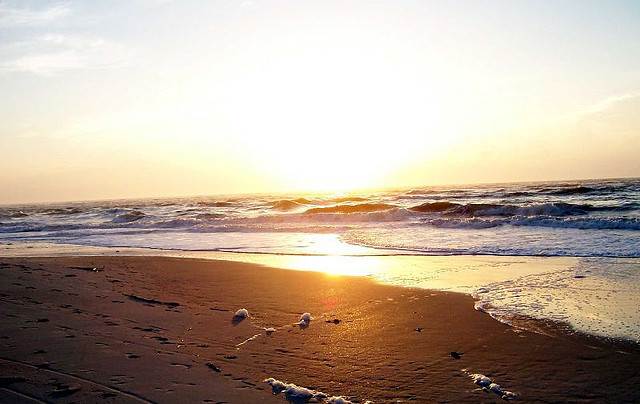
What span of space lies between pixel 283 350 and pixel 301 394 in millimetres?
1076

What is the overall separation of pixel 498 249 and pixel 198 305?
8.70 metres

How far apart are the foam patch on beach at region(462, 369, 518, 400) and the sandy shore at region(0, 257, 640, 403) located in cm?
5

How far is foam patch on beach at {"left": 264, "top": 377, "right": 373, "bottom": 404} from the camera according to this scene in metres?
3.45

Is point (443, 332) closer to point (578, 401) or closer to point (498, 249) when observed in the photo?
point (578, 401)

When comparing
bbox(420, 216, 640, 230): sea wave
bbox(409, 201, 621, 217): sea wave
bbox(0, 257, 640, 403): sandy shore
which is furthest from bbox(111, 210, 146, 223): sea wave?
bbox(0, 257, 640, 403): sandy shore

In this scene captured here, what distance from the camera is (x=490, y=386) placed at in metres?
3.63

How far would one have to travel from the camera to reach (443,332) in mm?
5160

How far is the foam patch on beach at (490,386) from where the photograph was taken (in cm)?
350

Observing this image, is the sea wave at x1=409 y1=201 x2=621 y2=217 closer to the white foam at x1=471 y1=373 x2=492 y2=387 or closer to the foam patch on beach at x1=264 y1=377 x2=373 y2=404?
the white foam at x1=471 y1=373 x2=492 y2=387

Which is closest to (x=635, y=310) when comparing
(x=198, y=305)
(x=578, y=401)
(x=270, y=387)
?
(x=578, y=401)

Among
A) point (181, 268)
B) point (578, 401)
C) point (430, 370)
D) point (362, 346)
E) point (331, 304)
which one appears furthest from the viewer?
point (181, 268)

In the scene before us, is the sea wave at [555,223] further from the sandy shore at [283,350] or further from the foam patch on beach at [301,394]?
the foam patch on beach at [301,394]

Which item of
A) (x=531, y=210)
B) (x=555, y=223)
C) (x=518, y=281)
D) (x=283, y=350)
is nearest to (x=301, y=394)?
(x=283, y=350)

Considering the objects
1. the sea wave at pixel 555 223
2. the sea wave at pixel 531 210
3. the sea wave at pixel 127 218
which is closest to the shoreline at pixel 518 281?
the sea wave at pixel 555 223
